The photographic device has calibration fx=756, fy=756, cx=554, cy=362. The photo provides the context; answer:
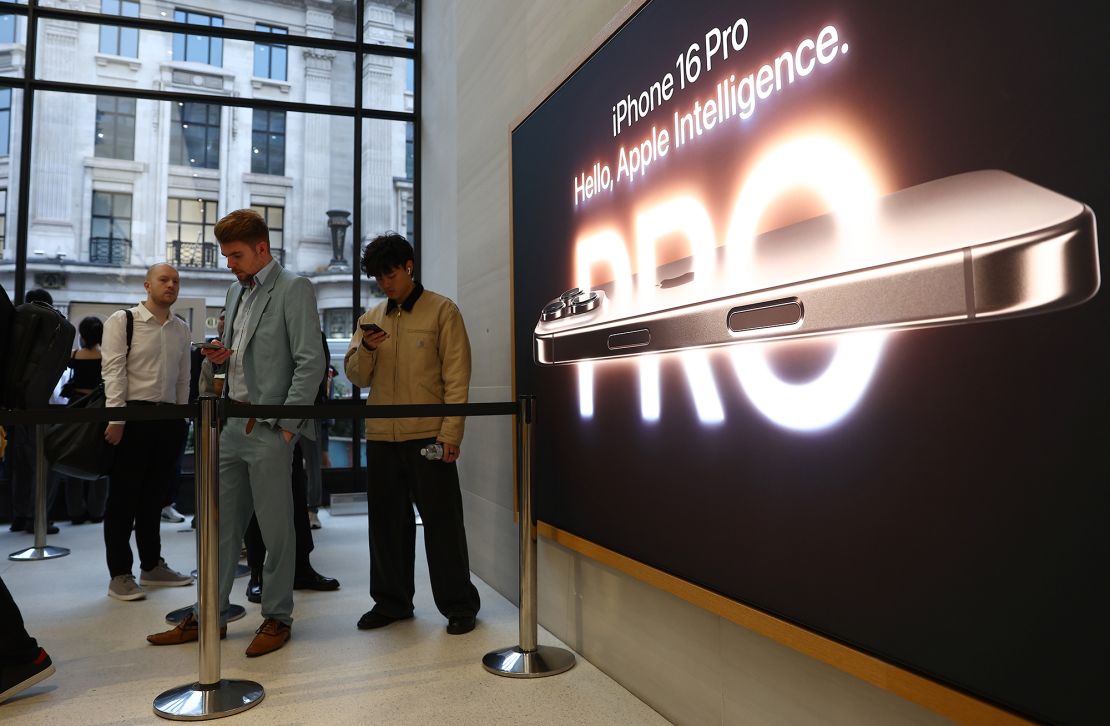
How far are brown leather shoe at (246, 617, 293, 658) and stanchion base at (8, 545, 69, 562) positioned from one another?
7.52 ft

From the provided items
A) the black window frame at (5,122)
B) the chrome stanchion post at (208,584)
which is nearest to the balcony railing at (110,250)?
the black window frame at (5,122)

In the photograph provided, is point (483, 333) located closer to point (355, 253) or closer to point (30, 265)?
point (355, 253)

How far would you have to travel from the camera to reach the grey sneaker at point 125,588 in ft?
10.8

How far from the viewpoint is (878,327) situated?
3.97 ft

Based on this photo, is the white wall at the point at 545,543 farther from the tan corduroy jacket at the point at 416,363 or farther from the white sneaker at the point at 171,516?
the white sneaker at the point at 171,516

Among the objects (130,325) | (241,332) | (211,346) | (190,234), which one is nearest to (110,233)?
(190,234)

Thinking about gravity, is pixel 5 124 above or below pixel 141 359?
above

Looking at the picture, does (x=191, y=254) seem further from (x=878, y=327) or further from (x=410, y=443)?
(x=878, y=327)

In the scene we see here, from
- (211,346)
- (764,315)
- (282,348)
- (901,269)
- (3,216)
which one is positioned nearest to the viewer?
(901,269)

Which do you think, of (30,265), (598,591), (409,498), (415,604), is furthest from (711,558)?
(30,265)

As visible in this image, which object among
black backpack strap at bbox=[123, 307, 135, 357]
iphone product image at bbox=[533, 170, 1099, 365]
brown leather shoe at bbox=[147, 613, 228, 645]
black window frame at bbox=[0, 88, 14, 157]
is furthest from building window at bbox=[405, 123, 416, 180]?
iphone product image at bbox=[533, 170, 1099, 365]

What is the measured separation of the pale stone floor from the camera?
6.84 feet

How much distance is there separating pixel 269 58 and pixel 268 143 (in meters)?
0.74

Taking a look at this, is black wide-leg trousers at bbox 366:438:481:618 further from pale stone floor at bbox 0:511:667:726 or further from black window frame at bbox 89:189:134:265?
black window frame at bbox 89:189:134:265
